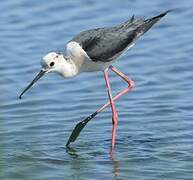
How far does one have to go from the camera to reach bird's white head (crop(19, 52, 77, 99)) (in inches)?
459

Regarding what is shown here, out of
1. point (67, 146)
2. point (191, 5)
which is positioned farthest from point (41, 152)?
point (191, 5)

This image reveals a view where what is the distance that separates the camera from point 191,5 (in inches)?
648

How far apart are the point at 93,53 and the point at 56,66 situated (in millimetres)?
505

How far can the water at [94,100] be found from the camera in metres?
10.9

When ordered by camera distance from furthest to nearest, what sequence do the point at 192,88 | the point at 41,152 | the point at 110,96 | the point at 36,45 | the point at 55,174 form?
the point at 36,45, the point at 192,88, the point at 110,96, the point at 41,152, the point at 55,174

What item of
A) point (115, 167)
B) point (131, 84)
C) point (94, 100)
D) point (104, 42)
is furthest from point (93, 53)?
point (115, 167)

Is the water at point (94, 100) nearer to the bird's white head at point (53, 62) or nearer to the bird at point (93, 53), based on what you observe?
the bird at point (93, 53)

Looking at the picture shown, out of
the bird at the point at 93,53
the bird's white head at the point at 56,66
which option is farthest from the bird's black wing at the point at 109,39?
the bird's white head at the point at 56,66

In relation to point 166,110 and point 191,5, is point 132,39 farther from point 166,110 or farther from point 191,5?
point 191,5

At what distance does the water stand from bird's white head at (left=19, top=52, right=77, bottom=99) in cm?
58

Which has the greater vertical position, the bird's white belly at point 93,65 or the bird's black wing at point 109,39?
the bird's black wing at point 109,39

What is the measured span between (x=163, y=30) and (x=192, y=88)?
8.65 ft

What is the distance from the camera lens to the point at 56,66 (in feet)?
38.7

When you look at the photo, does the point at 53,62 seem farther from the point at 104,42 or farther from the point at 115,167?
the point at 115,167
